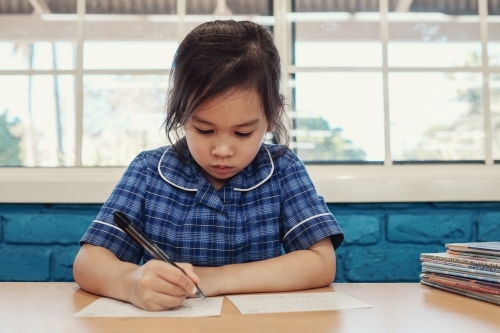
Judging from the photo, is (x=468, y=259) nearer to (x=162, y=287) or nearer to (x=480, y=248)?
(x=480, y=248)

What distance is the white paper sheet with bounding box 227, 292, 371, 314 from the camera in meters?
0.65

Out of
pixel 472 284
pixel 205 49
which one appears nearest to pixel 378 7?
pixel 205 49

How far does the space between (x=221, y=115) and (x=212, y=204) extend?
203 millimetres

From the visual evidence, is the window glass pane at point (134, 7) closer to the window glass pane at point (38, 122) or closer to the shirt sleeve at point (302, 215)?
the window glass pane at point (38, 122)

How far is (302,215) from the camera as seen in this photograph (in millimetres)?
990

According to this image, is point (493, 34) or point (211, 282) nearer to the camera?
point (211, 282)

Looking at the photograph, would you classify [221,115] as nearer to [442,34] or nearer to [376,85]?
[376,85]

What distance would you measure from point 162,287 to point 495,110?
1.25 meters

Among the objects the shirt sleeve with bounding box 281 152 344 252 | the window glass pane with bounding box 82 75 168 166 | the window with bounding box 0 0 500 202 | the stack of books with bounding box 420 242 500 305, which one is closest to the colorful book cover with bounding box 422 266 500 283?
the stack of books with bounding box 420 242 500 305

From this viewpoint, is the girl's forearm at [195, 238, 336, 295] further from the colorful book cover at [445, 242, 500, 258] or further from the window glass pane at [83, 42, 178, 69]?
the window glass pane at [83, 42, 178, 69]

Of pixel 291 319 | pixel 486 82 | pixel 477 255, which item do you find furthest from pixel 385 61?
pixel 291 319

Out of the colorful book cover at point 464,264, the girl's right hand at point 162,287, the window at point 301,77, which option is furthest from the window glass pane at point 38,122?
the colorful book cover at point 464,264

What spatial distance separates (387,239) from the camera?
1353mm

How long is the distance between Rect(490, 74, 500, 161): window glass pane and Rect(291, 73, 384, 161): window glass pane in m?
0.33
